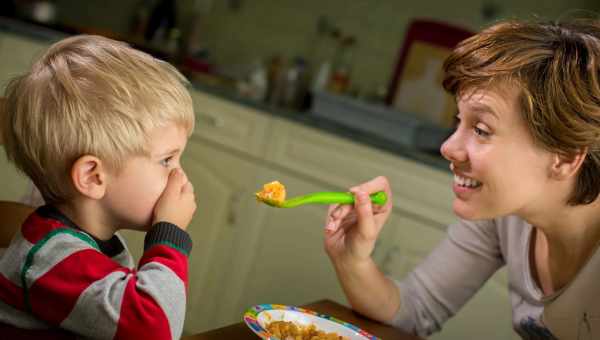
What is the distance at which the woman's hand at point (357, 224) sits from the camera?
4.13ft

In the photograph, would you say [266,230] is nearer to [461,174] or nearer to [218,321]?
[218,321]

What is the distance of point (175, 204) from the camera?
0.96 m

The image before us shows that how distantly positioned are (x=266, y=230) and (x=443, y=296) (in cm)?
121

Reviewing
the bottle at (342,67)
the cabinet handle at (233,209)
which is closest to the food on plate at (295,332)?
the cabinet handle at (233,209)

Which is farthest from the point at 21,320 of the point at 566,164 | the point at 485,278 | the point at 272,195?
the point at 485,278

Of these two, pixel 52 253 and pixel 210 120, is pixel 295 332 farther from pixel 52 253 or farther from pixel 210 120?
pixel 210 120

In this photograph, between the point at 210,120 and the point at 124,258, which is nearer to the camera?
the point at 124,258

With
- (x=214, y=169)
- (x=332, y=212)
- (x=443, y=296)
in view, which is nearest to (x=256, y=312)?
(x=332, y=212)

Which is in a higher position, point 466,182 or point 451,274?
point 466,182

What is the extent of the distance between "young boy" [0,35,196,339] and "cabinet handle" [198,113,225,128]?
1685mm

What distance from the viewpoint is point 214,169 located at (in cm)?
269

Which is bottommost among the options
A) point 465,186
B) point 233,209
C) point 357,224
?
point 233,209

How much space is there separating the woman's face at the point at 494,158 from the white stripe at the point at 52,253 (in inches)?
22.9

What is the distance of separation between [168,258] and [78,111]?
7.6 inches
